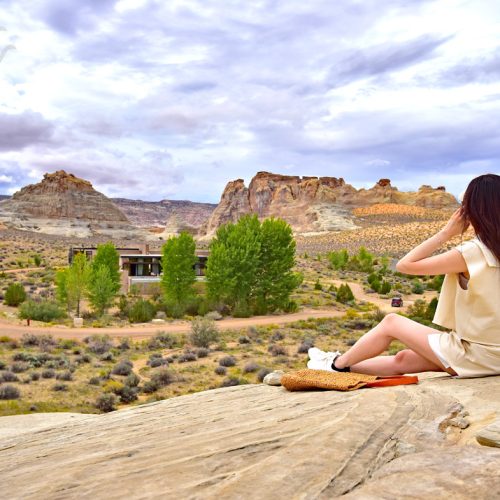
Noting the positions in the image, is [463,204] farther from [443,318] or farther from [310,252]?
[310,252]

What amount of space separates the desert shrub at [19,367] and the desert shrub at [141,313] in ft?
54.2

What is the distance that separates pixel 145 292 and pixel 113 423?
4651 cm

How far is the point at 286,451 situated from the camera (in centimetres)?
319

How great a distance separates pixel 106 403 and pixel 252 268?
25.4m

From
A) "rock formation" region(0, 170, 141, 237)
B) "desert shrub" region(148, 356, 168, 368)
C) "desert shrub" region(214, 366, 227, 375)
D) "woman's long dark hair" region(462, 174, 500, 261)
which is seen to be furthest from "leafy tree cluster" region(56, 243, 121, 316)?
"rock formation" region(0, 170, 141, 237)

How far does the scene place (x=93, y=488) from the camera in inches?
117

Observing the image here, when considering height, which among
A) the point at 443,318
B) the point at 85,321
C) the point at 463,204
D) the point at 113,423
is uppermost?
the point at 463,204

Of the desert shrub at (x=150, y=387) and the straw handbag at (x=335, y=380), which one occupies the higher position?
the straw handbag at (x=335, y=380)

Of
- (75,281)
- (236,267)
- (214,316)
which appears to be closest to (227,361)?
(214,316)

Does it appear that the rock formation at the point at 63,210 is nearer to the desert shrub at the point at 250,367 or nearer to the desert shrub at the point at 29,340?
the desert shrub at the point at 29,340

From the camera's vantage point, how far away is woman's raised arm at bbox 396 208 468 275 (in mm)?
4238

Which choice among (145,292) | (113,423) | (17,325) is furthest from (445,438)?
(145,292)

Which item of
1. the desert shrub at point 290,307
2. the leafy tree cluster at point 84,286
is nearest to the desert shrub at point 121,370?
the leafy tree cluster at point 84,286

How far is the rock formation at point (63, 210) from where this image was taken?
160m
